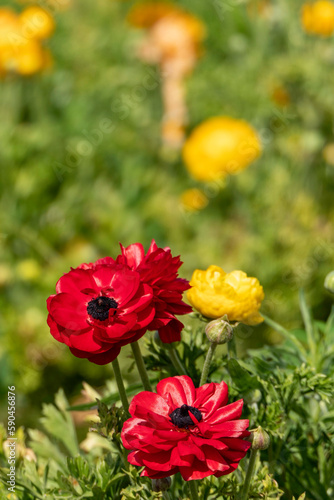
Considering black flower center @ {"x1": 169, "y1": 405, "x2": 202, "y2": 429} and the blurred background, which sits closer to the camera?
black flower center @ {"x1": 169, "y1": 405, "x2": 202, "y2": 429}

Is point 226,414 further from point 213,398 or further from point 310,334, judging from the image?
point 310,334

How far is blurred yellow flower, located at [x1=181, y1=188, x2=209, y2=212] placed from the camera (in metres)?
1.81

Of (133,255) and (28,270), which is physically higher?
(28,270)

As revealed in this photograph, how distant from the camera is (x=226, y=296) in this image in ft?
1.83

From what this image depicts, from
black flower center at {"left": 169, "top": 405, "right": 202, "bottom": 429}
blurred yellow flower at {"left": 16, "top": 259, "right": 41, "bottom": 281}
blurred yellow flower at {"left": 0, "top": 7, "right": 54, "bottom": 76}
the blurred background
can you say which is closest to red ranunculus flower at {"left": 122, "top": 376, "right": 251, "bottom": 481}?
black flower center at {"left": 169, "top": 405, "right": 202, "bottom": 429}

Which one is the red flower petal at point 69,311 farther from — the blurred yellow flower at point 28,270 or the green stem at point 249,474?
the blurred yellow flower at point 28,270

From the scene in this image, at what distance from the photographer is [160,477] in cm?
45

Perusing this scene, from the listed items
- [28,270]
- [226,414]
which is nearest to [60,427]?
[226,414]

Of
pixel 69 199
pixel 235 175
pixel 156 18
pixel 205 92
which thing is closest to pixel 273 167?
pixel 235 175

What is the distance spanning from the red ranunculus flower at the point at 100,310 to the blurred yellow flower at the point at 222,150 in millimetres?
1179

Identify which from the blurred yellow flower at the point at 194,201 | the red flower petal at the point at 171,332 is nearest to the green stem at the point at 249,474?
the red flower petal at the point at 171,332

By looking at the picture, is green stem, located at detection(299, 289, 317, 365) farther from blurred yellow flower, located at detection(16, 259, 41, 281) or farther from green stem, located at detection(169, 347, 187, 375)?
blurred yellow flower, located at detection(16, 259, 41, 281)

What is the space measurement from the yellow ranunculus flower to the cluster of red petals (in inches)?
1.1

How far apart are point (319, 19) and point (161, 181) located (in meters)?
0.64
